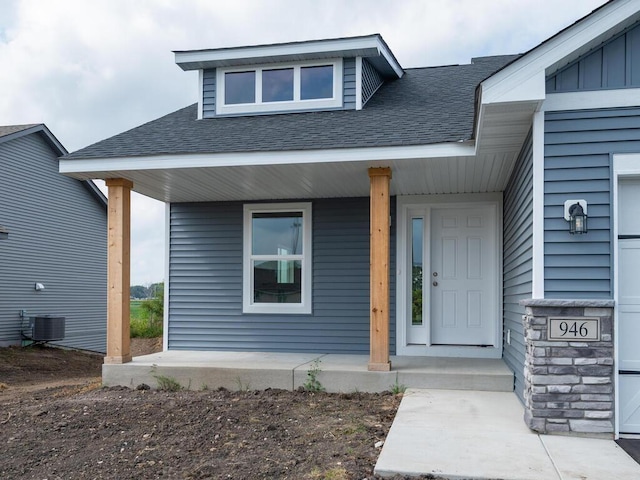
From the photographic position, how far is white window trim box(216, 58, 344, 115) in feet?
26.5

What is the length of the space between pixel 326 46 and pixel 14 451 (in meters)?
5.82

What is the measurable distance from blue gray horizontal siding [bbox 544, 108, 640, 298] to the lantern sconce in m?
0.04

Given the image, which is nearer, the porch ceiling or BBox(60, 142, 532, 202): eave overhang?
BBox(60, 142, 532, 202): eave overhang

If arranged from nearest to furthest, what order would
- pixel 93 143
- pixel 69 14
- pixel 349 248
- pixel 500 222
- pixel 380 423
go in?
pixel 380 423 → pixel 93 143 → pixel 500 222 → pixel 349 248 → pixel 69 14

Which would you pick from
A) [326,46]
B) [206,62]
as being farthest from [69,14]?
[326,46]

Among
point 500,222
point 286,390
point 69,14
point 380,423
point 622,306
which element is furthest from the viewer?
point 69,14

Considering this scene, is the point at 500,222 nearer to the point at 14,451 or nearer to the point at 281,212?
the point at 281,212

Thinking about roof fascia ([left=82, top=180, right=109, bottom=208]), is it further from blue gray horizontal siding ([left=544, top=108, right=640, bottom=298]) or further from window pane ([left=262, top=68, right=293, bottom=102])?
blue gray horizontal siding ([left=544, top=108, right=640, bottom=298])

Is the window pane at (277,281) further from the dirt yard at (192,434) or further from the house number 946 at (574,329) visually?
the house number 946 at (574,329)

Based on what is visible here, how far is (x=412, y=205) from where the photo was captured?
26.4 feet

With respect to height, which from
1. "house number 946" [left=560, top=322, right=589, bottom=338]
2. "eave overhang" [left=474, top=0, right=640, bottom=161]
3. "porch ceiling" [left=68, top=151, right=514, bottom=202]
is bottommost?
"house number 946" [left=560, top=322, right=589, bottom=338]

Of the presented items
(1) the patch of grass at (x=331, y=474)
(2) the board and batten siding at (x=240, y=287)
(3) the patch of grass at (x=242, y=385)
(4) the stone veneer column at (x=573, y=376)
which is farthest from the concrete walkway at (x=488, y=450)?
(2) the board and batten siding at (x=240, y=287)

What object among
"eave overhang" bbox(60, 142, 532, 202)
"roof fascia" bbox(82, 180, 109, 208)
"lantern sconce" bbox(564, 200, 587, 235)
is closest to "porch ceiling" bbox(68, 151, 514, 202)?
"eave overhang" bbox(60, 142, 532, 202)

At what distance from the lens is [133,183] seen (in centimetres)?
744
